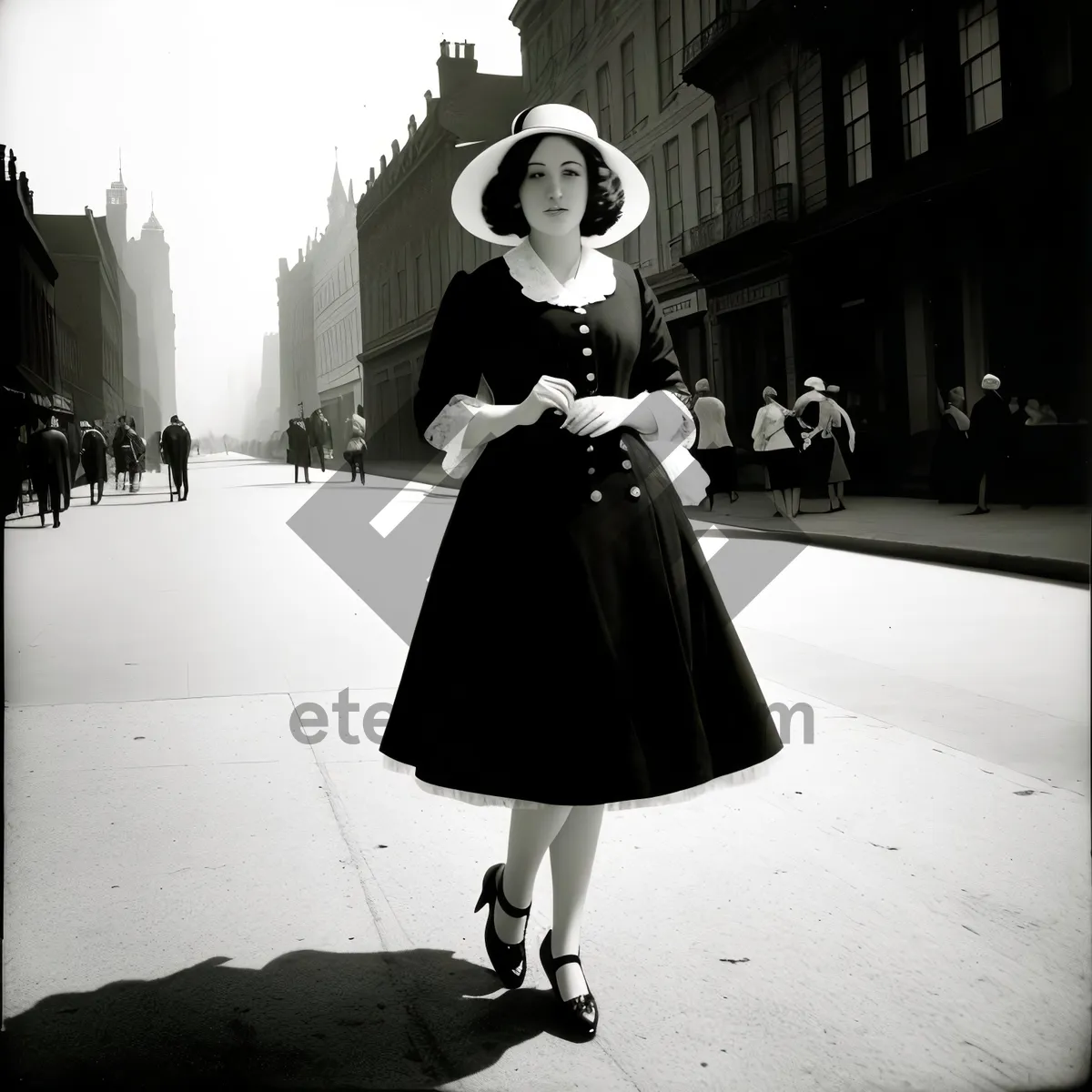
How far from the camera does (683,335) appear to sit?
16.1 meters

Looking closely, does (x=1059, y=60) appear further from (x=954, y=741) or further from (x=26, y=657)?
(x=26, y=657)

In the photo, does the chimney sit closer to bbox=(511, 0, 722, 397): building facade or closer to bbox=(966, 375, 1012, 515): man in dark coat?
bbox=(511, 0, 722, 397): building facade

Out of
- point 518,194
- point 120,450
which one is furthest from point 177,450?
point 518,194

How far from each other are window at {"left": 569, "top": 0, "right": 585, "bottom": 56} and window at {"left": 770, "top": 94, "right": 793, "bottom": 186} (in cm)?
1179

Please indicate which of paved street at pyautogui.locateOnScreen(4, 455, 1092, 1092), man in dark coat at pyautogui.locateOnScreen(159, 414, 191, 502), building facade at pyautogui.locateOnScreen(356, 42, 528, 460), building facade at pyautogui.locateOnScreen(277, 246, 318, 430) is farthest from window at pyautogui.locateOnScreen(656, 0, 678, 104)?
man in dark coat at pyautogui.locateOnScreen(159, 414, 191, 502)

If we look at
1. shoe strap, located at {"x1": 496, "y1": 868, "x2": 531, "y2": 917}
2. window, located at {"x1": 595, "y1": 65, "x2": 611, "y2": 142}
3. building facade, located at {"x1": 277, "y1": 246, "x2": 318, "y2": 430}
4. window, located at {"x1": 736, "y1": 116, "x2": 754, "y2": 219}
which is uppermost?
window, located at {"x1": 736, "y1": 116, "x2": 754, "y2": 219}

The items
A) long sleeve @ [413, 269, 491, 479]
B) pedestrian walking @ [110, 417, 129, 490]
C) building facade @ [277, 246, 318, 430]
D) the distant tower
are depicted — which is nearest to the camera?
long sleeve @ [413, 269, 491, 479]

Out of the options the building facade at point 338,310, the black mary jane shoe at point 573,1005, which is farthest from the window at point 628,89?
the black mary jane shoe at point 573,1005

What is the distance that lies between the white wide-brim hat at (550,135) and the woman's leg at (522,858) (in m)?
1.16

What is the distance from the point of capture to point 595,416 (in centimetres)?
228

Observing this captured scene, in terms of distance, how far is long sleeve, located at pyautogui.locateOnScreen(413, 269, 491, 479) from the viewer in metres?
2.43

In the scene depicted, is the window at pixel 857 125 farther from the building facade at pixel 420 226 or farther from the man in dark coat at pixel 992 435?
the building facade at pixel 420 226

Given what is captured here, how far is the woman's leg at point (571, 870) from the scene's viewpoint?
7.70 feet

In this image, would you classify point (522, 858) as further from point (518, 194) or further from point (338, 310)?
point (338, 310)
